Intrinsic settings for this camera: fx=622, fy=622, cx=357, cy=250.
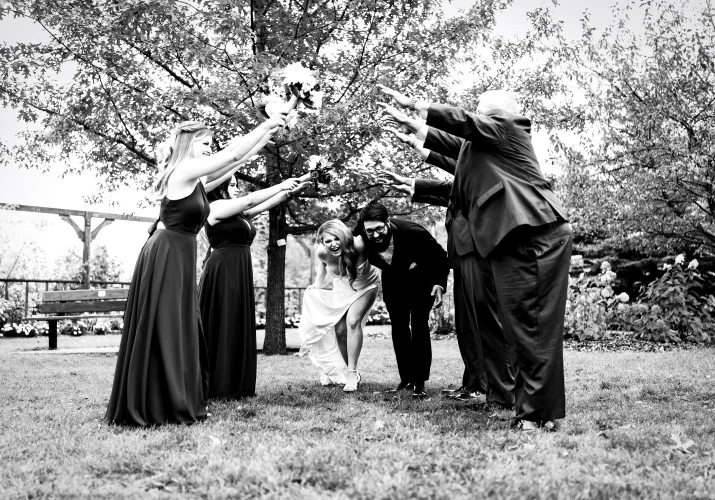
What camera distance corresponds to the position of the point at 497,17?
1084 centimetres

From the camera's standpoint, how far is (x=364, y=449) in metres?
3.58

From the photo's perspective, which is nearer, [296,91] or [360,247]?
[296,91]

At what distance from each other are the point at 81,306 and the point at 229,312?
759 cm

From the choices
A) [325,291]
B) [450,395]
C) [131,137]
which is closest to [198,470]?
[450,395]

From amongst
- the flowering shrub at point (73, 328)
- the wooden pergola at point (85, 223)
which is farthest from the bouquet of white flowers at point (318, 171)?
the flowering shrub at point (73, 328)

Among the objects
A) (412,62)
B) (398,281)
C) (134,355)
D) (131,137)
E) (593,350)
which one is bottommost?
(593,350)

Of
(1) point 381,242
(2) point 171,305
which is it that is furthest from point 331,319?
(2) point 171,305

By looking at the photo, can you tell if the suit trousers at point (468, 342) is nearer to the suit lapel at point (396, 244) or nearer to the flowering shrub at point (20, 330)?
the suit lapel at point (396, 244)

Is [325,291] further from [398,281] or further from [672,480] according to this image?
[672,480]

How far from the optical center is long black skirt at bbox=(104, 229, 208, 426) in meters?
4.35

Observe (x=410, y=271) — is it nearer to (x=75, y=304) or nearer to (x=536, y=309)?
(x=536, y=309)

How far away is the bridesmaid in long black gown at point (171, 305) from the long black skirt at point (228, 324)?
74 centimetres

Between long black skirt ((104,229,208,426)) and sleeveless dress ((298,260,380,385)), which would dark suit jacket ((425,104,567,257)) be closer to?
long black skirt ((104,229,208,426))

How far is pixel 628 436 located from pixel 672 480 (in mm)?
925
